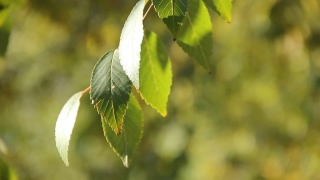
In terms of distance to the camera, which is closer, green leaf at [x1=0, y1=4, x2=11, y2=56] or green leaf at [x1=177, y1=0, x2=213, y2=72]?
green leaf at [x1=177, y1=0, x2=213, y2=72]

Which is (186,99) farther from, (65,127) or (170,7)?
(170,7)

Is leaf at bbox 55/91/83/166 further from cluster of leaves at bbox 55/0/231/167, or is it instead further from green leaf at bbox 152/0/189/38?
green leaf at bbox 152/0/189/38

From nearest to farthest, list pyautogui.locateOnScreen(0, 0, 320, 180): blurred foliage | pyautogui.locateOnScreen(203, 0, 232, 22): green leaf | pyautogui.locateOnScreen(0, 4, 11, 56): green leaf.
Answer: pyautogui.locateOnScreen(203, 0, 232, 22): green leaf < pyautogui.locateOnScreen(0, 4, 11, 56): green leaf < pyautogui.locateOnScreen(0, 0, 320, 180): blurred foliage

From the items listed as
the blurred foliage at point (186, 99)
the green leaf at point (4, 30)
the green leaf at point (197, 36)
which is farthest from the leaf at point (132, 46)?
the blurred foliage at point (186, 99)

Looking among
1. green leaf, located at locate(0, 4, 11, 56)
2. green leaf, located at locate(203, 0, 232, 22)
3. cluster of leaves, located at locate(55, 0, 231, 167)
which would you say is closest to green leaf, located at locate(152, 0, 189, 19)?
cluster of leaves, located at locate(55, 0, 231, 167)

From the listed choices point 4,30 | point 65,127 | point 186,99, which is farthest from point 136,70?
point 186,99

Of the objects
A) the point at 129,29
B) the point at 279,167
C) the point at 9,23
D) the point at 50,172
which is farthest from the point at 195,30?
the point at 50,172
